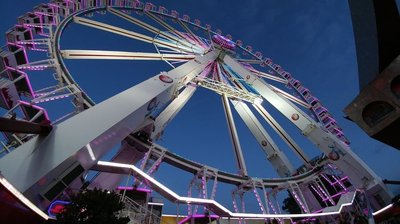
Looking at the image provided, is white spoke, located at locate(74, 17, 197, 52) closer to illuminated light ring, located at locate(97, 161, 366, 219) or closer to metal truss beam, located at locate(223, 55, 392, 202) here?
metal truss beam, located at locate(223, 55, 392, 202)

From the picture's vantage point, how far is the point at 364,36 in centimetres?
630

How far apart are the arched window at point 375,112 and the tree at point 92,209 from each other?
8.22 meters

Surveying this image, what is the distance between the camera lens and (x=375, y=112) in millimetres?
6094

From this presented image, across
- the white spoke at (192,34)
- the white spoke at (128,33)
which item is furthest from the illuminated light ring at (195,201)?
the white spoke at (192,34)

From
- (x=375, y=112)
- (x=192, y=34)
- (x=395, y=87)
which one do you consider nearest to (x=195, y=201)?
(x=375, y=112)

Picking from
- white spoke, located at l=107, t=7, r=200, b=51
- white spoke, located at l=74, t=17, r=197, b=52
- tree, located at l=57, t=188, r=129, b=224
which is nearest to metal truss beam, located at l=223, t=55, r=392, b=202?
white spoke, located at l=74, t=17, r=197, b=52

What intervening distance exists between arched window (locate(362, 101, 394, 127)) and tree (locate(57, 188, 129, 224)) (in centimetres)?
822

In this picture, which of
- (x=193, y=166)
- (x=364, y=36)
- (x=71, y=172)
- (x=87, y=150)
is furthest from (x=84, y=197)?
(x=193, y=166)

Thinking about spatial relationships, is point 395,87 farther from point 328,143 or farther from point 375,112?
point 328,143

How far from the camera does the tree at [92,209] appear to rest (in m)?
Result: 9.11

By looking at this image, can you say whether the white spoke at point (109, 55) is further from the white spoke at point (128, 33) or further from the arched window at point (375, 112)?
the arched window at point (375, 112)

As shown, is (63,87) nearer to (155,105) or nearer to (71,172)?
(155,105)

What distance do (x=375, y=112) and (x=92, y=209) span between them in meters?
9.07

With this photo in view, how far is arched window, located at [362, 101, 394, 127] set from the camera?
19.3 feet
